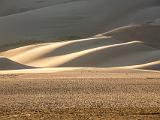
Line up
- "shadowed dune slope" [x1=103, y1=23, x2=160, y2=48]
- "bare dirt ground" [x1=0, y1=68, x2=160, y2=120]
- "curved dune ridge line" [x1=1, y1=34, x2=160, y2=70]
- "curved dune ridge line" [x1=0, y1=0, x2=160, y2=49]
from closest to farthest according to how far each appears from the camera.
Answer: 1. "bare dirt ground" [x1=0, y1=68, x2=160, y2=120]
2. "curved dune ridge line" [x1=1, y1=34, x2=160, y2=70]
3. "shadowed dune slope" [x1=103, y1=23, x2=160, y2=48]
4. "curved dune ridge line" [x1=0, y1=0, x2=160, y2=49]

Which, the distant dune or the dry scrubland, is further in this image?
the distant dune

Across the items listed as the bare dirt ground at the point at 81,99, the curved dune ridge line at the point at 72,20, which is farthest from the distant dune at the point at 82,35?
the bare dirt ground at the point at 81,99

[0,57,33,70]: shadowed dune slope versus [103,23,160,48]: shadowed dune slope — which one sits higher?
[103,23,160,48]: shadowed dune slope

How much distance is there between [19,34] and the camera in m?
41.1

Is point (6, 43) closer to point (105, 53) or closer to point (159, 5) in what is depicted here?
point (105, 53)

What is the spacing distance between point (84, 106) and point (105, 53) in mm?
16777

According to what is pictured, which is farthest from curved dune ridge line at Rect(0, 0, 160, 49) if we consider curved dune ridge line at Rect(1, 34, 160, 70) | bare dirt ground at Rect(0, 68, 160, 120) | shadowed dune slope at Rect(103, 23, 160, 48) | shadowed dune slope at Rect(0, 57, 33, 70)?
bare dirt ground at Rect(0, 68, 160, 120)

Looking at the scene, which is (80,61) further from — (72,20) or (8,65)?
(72,20)

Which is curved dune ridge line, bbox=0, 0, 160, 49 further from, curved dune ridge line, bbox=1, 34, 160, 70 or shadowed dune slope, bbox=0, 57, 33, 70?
shadowed dune slope, bbox=0, 57, 33, 70

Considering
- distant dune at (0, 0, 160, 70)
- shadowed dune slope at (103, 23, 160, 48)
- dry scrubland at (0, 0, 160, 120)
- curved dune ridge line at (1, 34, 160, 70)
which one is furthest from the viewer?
shadowed dune slope at (103, 23, 160, 48)

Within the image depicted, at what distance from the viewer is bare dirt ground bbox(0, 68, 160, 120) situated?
8984mm

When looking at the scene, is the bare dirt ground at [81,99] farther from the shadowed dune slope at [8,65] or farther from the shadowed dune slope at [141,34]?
the shadowed dune slope at [141,34]

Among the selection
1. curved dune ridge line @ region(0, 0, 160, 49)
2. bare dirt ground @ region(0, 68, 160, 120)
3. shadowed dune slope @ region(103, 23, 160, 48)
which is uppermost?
curved dune ridge line @ region(0, 0, 160, 49)

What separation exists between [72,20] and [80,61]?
770 inches
